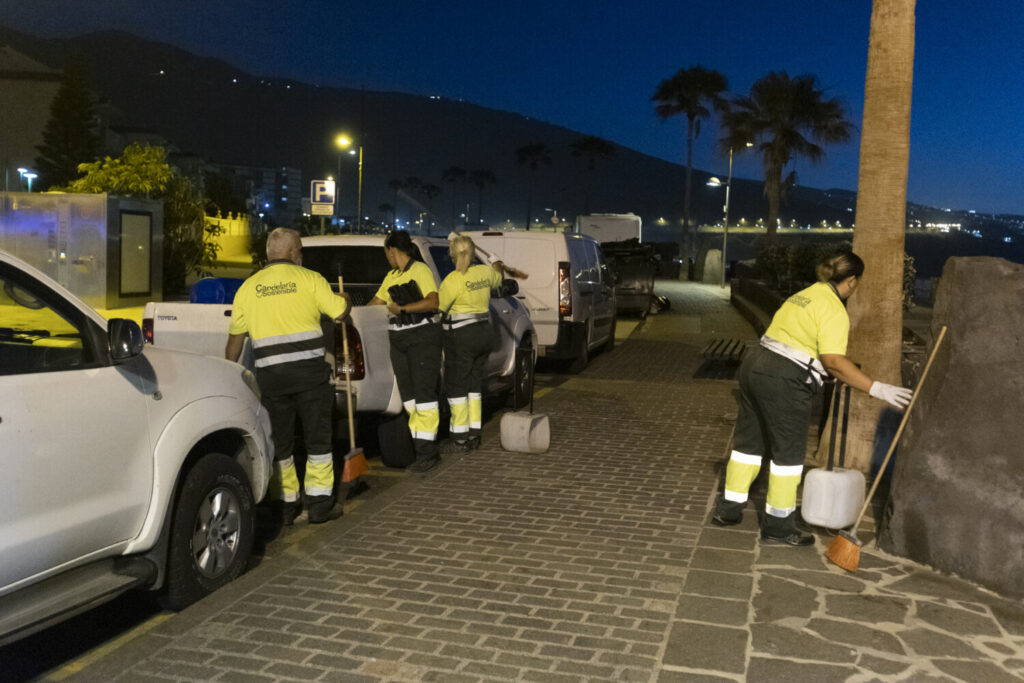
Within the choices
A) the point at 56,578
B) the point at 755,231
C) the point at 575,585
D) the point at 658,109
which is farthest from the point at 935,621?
the point at 755,231

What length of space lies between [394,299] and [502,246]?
19.5 ft

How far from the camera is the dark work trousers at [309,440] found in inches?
247

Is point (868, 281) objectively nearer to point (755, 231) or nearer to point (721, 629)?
point (721, 629)

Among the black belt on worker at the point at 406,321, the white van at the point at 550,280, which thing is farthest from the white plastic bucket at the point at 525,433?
the white van at the point at 550,280

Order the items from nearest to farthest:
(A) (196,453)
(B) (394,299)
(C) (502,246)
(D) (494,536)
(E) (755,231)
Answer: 1. (A) (196,453)
2. (D) (494,536)
3. (B) (394,299)
4. (C) (502,246)
5. (E) (755,231)

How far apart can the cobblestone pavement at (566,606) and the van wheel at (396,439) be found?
56cm

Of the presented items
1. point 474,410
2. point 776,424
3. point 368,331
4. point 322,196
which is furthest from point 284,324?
point 322,196

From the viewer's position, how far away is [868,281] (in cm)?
788

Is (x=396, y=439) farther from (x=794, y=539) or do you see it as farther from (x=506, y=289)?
(x=794, y=539)

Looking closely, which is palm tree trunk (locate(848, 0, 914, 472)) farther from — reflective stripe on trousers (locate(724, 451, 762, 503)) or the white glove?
the white glove

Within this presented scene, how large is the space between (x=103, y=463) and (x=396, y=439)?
13.1 ft

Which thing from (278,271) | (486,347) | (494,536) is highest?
(278,271)

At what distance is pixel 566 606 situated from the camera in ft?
16.4

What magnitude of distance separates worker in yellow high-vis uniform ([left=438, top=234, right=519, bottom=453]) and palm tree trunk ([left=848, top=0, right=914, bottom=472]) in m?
3.16
